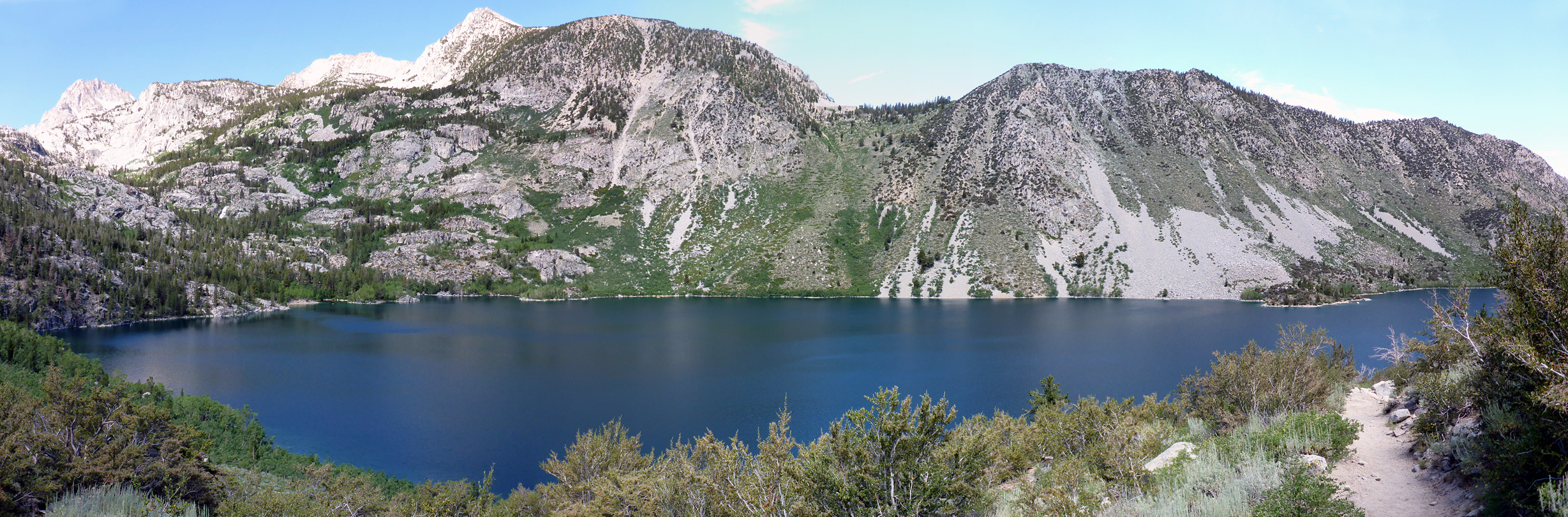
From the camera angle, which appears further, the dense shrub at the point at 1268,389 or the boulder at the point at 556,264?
the boulder at the point at 556,264

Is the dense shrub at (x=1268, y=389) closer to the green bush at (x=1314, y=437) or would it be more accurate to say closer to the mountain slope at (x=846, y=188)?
the green bush at (x=1314, y=437)

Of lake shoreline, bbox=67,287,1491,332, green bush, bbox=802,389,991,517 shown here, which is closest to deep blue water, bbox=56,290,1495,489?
lake shoreline, bbox=67,287,1491,332

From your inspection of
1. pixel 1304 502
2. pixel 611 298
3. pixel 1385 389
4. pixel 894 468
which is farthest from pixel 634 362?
pixel 611 298

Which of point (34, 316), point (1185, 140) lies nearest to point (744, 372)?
point (34, 316)

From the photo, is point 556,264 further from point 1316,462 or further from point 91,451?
point 1316,462

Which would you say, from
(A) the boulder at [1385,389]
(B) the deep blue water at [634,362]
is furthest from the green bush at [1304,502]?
(B) the deep blue water at [634,362]

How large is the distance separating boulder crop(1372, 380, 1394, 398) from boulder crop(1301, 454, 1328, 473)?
28.8 feet

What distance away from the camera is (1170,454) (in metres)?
15.4

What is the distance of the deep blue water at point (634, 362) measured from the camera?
133 ft

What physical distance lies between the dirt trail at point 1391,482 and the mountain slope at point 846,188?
102824 millimetres

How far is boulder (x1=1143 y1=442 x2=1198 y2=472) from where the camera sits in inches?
559

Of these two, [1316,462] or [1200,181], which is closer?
[1316,462]

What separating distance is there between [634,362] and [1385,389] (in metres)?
52.7

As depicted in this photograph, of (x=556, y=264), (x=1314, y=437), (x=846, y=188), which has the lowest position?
(x=1314, y=437)
